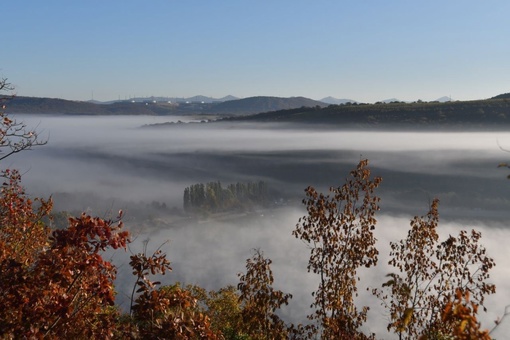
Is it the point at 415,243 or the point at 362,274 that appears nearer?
the point at 415,243

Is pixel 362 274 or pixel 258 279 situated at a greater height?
pixel 258 279

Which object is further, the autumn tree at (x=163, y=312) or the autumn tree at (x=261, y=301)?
the autumn tree at (x=261, y=301)

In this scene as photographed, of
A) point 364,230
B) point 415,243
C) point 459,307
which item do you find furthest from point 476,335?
point 415,243

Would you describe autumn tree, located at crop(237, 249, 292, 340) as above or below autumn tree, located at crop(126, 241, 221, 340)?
below

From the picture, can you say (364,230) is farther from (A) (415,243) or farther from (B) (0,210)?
(B) (0,210)

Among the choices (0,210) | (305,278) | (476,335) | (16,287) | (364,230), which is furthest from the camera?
(305,278)

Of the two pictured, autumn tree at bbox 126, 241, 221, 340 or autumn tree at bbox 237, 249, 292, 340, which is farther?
autumn tree at bbox 237, 249, 292, 340

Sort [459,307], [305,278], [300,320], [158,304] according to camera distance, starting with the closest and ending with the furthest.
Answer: [459,307] → [158,304] → [300,320] → [305,278]

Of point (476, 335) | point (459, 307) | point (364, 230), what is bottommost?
point (364, 230)

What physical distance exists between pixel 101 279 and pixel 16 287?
183 centimetres

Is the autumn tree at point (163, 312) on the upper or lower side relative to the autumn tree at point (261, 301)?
upper

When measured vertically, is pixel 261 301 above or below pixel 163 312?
below

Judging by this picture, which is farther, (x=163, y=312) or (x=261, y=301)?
(x=261, y=301)

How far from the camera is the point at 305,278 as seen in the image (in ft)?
571
